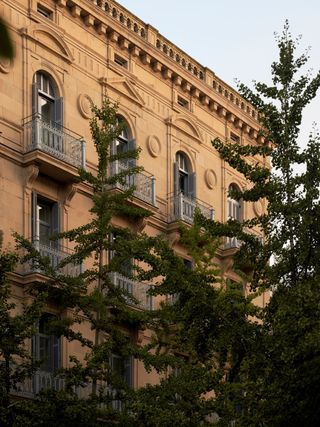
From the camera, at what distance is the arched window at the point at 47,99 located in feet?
89.0

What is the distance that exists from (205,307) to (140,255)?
1601 mm

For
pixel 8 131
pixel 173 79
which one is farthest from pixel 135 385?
pixel 173 79

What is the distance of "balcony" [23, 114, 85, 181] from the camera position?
2559 centimetres

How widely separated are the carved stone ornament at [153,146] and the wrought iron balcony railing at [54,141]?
4.48 m

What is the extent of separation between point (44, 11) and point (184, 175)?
8.99 metres

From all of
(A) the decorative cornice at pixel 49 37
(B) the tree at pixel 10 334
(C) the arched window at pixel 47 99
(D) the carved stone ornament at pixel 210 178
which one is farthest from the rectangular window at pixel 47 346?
(D) the carved stone ornament at pixel 210 178

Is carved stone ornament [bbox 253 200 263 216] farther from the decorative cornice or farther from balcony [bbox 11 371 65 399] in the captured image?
balcony [bbox 11 371 65 399]

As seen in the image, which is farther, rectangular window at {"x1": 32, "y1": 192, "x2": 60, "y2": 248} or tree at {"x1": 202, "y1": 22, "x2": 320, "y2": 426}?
rectangular window at {"x1": 32, "y1": 192, "x2": 60, "y2": 248}

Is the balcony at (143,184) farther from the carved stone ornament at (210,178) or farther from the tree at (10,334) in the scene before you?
the tree at (10,334)

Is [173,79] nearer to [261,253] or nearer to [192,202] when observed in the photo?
[192,202]

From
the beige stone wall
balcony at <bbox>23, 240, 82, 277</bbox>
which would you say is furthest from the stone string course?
balcony at <bbox>23, 240, 82, 277</bbox>

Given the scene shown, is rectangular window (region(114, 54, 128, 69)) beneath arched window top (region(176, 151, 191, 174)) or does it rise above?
above

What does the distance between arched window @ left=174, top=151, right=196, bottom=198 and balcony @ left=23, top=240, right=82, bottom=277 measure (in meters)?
7.69

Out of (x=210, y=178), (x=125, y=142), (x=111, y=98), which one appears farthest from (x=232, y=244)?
(x=111, y=98)
